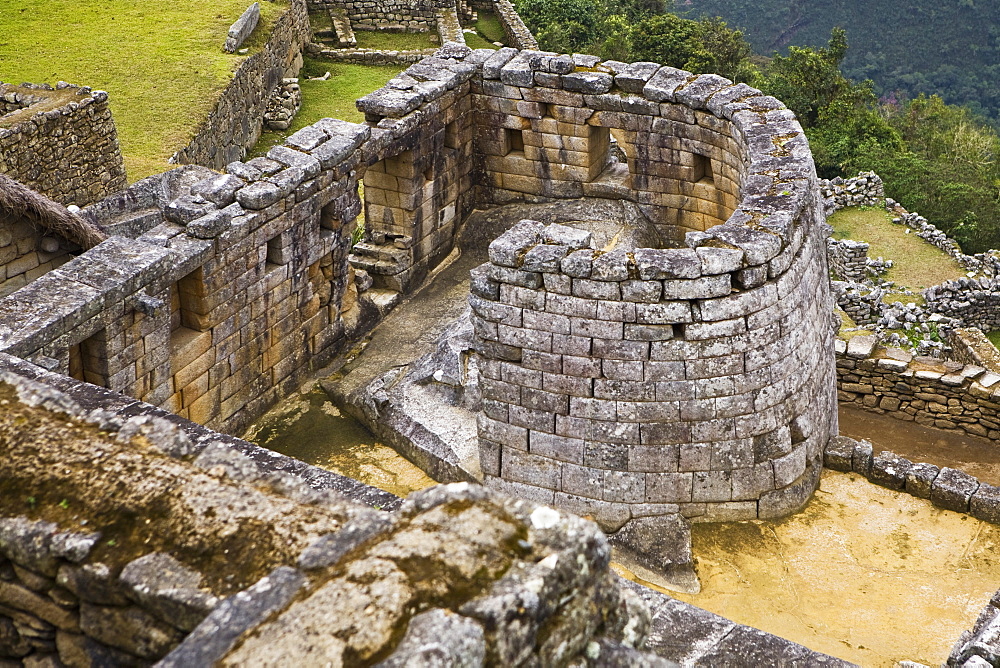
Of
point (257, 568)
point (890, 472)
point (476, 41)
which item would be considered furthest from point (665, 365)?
point (476, 41)

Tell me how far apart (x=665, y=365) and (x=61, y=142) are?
11284 mm

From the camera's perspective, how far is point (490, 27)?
33531 millimetres

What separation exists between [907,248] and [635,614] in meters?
24.0

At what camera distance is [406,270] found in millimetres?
13266

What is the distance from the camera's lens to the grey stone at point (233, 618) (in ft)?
13.4

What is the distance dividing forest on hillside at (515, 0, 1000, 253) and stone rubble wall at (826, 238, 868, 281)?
187 inches

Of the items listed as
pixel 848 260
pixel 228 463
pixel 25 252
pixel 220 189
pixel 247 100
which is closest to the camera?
pixel 228 463

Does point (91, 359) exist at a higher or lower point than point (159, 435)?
lower

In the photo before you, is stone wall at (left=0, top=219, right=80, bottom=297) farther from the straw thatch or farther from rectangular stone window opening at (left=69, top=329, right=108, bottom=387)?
rectangular stone window opening at (left=69, top=329, right=108, bottom=387)

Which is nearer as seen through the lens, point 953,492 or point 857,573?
point 857,573

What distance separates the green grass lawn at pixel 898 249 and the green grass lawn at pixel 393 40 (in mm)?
10376

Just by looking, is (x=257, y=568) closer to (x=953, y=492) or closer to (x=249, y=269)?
(x=249, y=269)

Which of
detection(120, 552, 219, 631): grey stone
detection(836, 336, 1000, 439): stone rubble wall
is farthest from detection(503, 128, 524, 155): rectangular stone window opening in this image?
detection(120, 552, 219, 631): grey stone

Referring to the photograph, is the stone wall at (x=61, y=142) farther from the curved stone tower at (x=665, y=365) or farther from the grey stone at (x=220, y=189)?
the curved stone tower at (x=665, y=365)
